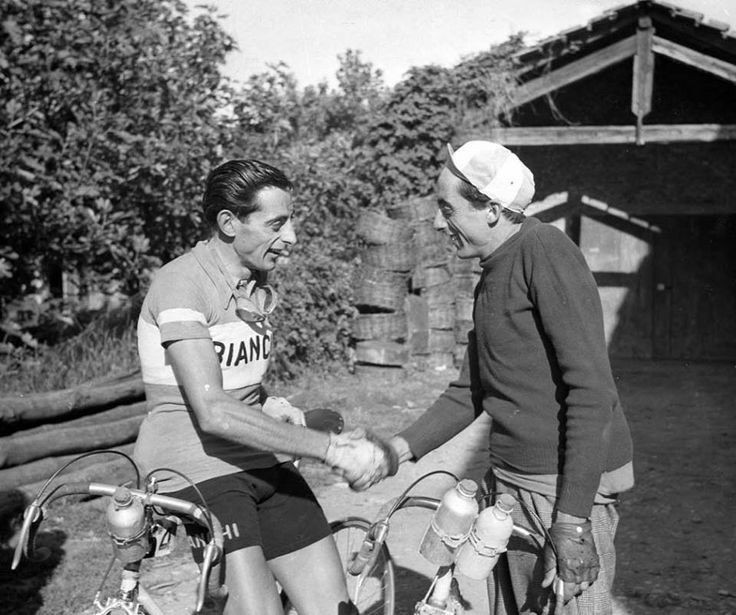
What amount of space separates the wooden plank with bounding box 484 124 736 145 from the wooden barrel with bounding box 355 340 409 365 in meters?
3.35

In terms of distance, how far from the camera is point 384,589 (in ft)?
10.5

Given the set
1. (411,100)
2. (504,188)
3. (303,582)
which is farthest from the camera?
(411,100)

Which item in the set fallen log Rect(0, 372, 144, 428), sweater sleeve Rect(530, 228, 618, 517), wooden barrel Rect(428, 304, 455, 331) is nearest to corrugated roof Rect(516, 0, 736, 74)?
wooden barrel Rect(428, 304, 455, 331)

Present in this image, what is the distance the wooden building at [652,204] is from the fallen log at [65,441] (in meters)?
8.86

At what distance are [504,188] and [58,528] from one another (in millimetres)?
3935

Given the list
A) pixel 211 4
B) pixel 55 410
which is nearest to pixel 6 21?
pixel 211 4

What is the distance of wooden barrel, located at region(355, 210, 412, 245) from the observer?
1048 cm

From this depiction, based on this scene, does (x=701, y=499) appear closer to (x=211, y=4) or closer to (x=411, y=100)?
(x=211, y=4)

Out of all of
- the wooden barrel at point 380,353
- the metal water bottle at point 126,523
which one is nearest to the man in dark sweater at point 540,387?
the metal water bottle at point 126,523

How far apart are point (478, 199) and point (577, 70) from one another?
10.1 m

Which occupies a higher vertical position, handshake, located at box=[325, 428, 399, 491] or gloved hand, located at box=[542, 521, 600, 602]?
handshake, located at box=[325, 428, 399, 491]

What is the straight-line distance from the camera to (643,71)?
11.2 m

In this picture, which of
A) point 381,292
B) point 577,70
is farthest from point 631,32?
point 381,292

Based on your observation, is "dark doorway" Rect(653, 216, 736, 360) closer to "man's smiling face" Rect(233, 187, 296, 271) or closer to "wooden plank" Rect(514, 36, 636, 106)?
"wooden plank" Rect(514, 36, 636, 106)
